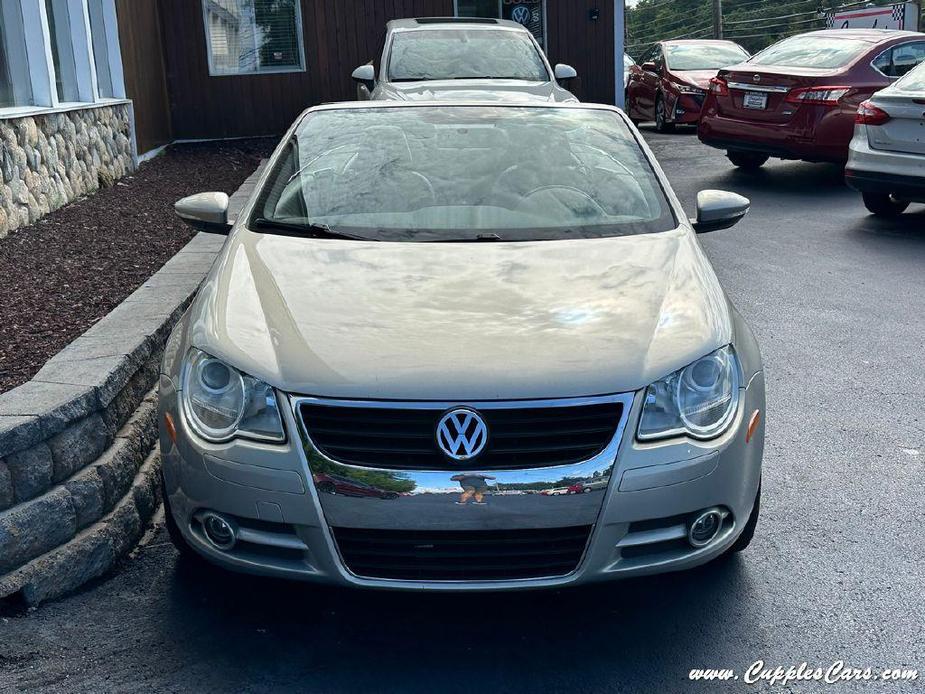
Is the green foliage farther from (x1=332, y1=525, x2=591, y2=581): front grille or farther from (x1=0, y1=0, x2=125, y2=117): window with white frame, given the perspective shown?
(x1=332, y1=525, x2=591, y2=581): front grille

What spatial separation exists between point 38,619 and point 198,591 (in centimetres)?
50

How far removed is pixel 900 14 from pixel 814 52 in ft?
44.8

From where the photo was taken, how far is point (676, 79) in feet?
59.8

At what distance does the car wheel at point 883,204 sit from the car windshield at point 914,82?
1117 millimetres

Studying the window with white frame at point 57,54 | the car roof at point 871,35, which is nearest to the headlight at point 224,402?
the window with white frame at point 57,54

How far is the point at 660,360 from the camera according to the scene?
3303 mm

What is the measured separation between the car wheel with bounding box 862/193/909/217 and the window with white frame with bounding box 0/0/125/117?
7.53 metres

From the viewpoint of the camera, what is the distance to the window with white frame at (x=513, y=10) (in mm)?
19016

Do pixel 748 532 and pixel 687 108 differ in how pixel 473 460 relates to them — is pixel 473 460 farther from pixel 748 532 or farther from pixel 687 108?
pixel 687 108

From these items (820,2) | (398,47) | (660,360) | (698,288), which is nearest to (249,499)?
(660,360)

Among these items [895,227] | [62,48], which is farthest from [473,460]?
[62,48]

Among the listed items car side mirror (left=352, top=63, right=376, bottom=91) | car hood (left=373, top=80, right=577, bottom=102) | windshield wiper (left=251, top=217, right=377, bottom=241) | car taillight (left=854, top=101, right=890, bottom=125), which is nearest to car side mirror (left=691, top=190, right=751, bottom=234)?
windshield wiper (left=251, top=217, right=377, bottom=241)

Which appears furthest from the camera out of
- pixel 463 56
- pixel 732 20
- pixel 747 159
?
pixel 732 20

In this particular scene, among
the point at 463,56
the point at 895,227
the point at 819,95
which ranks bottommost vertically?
the point at 895,227
